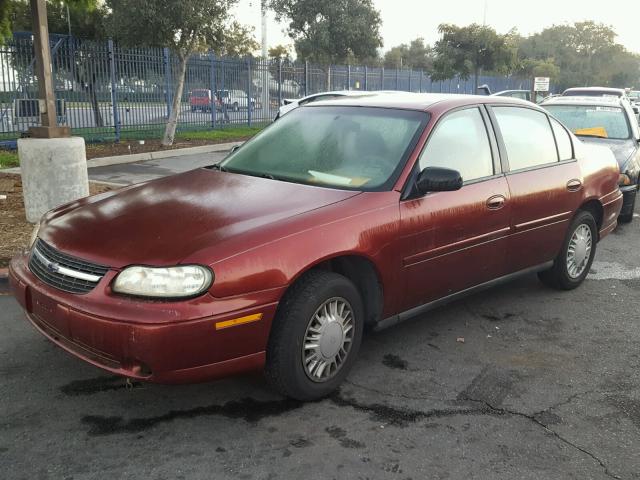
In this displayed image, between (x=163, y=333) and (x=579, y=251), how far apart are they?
3954mm

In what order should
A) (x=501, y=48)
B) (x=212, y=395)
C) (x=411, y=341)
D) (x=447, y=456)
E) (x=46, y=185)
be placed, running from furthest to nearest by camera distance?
(x=501, y=48), (x=46, y=185), (x=411, y=341), (x=212, y=395), (x=447, y=456)

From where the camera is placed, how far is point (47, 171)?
6.65 m

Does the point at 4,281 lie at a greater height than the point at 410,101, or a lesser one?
lesser

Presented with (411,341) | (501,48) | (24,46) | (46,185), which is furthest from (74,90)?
(501,48)

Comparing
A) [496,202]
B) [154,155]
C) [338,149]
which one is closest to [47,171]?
[338,149]

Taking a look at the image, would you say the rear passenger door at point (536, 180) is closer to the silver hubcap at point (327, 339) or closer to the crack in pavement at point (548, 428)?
the crack in pavement at point (548, 428)

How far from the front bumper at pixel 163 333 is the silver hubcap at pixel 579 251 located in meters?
3.28

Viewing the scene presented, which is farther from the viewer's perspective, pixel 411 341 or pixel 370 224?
pixel 411 341

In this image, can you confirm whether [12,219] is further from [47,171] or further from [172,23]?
[172,23]

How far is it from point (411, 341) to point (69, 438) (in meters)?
2.29

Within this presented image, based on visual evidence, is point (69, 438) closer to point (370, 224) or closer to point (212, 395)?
point (212, 395)

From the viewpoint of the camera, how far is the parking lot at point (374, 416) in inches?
110

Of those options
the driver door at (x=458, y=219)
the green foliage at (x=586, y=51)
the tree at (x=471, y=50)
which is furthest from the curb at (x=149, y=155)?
the green foliage at (x=586, y=51)

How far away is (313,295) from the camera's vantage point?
3.16 meters
